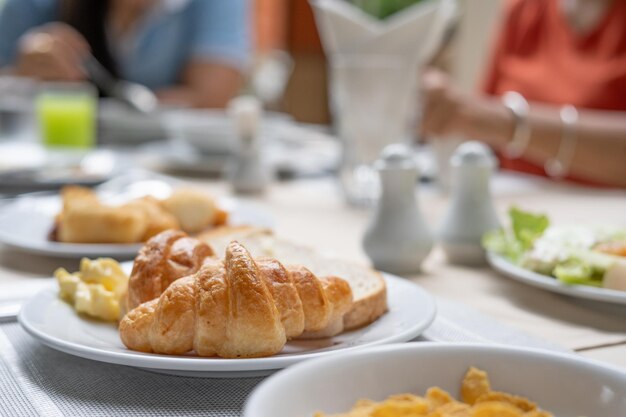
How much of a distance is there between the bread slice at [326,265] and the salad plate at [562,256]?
0.21m

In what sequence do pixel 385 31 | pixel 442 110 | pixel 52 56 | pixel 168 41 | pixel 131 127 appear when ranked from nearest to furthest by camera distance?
1. pixel 385 31
2. pixel 442 110
3. pixel 131 127
4. pixel 52 56
5. pixel 168 41

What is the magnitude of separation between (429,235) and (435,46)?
756mm

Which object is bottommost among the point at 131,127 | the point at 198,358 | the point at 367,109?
the point at 131,127

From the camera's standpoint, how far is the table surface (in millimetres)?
750

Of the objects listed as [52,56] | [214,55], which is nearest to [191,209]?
[52,56]

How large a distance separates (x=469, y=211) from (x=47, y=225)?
0.60 m

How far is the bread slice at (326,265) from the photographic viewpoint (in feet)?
2.14

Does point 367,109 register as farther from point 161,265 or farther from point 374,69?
point 161,265

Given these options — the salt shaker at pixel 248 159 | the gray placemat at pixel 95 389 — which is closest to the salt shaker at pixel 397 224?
the gray placemat at pixel 95 389

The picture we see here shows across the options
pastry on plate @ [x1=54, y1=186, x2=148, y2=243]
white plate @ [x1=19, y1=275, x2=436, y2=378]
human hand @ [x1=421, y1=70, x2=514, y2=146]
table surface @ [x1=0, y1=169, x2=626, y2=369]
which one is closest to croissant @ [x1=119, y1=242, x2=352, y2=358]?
white plate @ [x1=19, y1=275, x2=436, y2=378]

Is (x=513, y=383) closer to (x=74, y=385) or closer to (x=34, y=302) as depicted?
(x=74, y=385)

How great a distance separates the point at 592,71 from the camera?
7.20ft

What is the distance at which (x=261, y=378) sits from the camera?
580mm

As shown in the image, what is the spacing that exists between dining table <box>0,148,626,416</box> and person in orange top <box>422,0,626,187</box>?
0.49 metres
